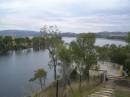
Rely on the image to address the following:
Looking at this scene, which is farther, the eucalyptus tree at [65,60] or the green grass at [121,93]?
the eucalyptus tree at [65,60]

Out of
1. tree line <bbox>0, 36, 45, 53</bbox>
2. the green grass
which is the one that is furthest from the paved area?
tree line <bbox>0, 36, 45, 53</bbox>

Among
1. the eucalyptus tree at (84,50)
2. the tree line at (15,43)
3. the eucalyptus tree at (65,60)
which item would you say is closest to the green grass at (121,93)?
the eucalyptus tree at (84,50)

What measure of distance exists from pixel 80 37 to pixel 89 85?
3200mm

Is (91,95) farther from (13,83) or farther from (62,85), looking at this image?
(13,83)

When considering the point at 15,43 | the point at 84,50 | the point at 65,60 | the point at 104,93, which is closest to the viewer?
the point at 104,93

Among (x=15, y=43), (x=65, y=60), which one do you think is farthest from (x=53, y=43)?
(x=15, y=43)

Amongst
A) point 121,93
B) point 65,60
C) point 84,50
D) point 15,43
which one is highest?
point 84,50

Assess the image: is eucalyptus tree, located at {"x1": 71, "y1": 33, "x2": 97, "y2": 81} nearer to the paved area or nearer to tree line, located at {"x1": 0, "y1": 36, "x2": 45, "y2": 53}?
the paved area

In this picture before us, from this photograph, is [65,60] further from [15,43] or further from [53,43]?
[15,43]

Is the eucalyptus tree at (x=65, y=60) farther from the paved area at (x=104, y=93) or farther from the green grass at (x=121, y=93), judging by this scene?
the green grass at (x=121, y=93)

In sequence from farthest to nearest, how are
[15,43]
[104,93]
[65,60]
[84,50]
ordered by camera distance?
1. [15,43]
2. [65,60]
3. [84,50]
4. [104,93]

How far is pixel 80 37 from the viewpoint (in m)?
13.0

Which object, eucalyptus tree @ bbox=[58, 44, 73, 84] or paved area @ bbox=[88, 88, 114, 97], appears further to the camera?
eucalyptus tree @ bbox=[58, 44, 73, 84]

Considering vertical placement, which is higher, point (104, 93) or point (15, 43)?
point (104, 93)
